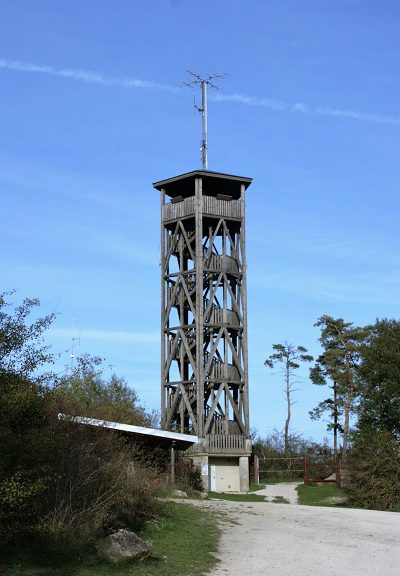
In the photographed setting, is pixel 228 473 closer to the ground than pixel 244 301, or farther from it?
closer to the ground

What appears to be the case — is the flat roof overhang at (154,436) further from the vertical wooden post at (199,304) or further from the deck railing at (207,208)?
the deck railing at (207,208)

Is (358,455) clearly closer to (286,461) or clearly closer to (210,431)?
(210,431)

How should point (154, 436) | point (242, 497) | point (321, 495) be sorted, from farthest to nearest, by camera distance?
point (321, 495) < point (242, 497) < point (154, 436)

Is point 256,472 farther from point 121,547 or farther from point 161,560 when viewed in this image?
point 121,547

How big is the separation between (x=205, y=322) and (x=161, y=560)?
91.6 feet

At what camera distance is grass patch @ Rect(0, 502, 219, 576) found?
1343 centimetres

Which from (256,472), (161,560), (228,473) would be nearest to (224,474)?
(228,473)

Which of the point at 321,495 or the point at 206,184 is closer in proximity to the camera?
the point at 321,495

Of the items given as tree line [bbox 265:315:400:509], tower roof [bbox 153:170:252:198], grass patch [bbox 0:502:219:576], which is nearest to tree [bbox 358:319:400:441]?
tree line [bbox 265:315:400:509]

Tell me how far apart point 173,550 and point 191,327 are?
27.1 meters

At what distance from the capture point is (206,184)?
150ft

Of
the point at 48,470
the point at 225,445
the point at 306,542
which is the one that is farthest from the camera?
the point at 225,445

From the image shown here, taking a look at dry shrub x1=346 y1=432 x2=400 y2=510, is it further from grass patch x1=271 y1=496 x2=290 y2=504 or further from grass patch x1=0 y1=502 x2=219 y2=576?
grass patch x1=0 y1=502 x2=219 y2=576

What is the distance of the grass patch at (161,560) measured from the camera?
44.1 feet
